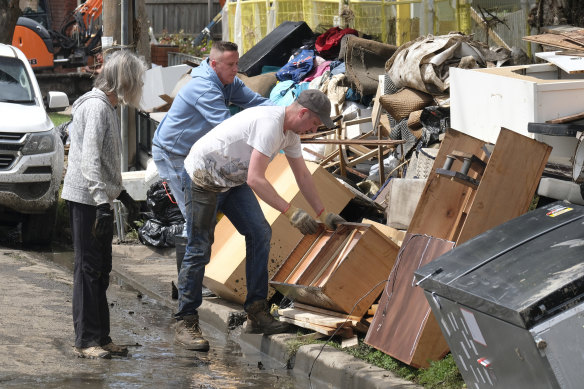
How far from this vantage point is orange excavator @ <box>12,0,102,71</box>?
23.9 metres

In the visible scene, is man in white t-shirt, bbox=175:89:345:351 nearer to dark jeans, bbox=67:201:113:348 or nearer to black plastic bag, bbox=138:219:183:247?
dark jeans, bbox=67:201:113:348

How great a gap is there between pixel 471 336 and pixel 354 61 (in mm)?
6610

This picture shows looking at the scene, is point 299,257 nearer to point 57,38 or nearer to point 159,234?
point 159,234

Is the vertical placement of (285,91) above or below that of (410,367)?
above

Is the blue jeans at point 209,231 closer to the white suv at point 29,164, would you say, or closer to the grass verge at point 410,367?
the grass verge at point 410,367

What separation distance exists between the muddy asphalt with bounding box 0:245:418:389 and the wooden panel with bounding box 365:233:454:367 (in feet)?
0.56

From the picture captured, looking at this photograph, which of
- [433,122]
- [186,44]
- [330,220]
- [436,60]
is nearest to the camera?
[330,220]

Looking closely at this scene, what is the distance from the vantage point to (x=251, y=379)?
19.5ft

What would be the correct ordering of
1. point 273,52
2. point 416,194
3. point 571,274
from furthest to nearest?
point 273,52 < point 416,194 < point 571,274

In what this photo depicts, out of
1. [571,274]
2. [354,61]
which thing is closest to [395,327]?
[571,274]

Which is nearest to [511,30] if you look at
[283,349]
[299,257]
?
[299,257]

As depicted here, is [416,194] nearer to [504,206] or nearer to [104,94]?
[504,206]

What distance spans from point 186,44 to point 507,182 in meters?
22.0

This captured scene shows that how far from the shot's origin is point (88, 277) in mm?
6027
